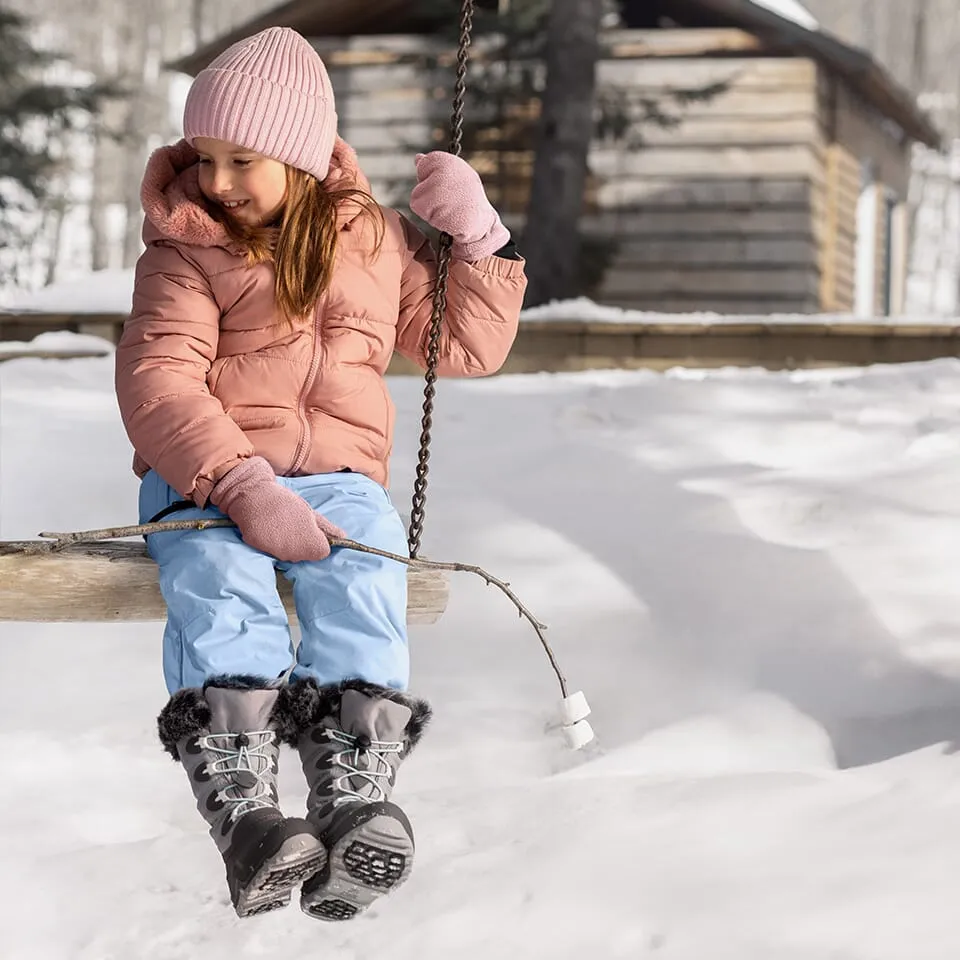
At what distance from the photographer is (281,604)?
271cm

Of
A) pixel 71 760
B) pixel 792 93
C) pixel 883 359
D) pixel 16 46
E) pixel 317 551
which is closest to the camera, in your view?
pixel 317 551

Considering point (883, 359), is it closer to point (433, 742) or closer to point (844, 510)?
point (844, 510)

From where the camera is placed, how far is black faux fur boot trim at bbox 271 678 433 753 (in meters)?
2.61

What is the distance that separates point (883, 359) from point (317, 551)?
6.92 m

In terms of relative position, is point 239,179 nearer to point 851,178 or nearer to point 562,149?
point 562,149

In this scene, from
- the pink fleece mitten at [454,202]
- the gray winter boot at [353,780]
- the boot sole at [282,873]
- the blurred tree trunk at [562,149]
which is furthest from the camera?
the blurred tree trunk at [562,149]

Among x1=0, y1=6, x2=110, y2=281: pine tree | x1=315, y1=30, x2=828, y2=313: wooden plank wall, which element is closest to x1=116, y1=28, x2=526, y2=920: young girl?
x1=315, y1=30, x2=828, y2=313: wooden plank wall

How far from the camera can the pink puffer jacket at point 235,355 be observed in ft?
8.84

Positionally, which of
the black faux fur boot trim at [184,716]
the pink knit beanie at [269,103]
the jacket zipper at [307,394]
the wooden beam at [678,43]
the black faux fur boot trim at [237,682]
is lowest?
the black faux fur boot trim at [184,716]

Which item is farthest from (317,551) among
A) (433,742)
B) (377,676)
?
(433,742)

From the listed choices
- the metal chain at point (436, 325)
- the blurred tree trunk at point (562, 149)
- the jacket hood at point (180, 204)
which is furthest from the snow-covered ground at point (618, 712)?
the blurred tree trunk at point (562, 149)

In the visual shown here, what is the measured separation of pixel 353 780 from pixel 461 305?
1.11 meters

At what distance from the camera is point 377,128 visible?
1391 cm

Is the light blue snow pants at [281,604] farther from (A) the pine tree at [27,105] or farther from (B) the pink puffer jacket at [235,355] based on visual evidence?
(A) the pine tree at [27,105]
